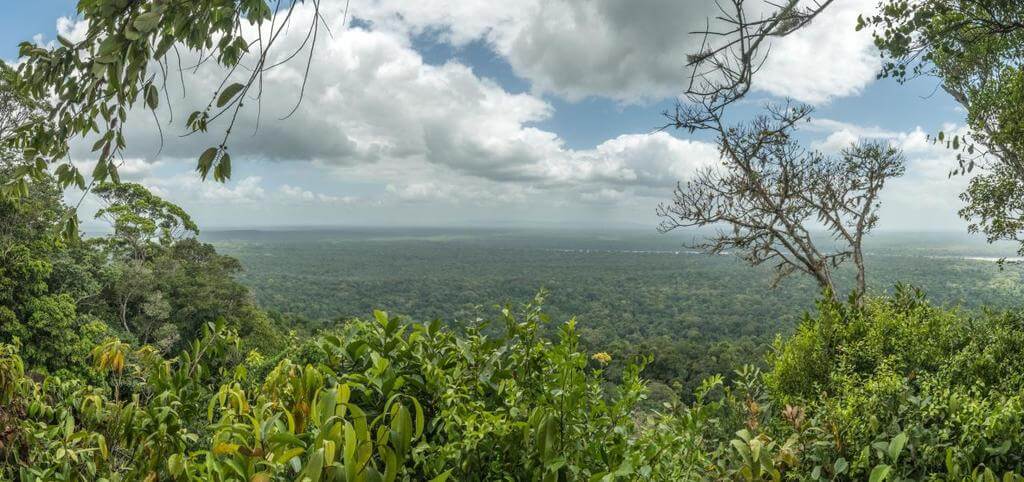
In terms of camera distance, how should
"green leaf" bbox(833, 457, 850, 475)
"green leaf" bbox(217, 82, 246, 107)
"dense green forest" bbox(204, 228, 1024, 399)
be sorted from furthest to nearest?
"dense green forest" bbox(204, 228, 1024, 399), "green leaf" bbox(833, 457, 850, 475), "green leaf" bbox(217, 82, 246, 107)

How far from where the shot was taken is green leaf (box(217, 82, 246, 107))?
112 cm

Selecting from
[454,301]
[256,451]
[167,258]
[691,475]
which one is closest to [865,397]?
[691,475]

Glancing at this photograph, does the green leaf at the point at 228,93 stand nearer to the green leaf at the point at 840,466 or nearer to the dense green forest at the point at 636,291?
the dense green forest at the point at 636,291

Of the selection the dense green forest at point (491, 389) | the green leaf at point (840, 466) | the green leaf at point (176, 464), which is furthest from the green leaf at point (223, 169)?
the green leaf at point (840, 466)

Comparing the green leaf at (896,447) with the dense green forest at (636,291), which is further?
the dense green forest at (636,291)

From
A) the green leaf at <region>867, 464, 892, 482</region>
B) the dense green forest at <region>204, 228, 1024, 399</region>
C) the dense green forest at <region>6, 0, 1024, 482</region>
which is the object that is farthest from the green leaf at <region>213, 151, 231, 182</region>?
the green leaf at <region>867, 464, 892, 482</region>

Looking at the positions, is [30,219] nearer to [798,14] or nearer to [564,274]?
[798,14]

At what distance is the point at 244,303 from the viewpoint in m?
20.6

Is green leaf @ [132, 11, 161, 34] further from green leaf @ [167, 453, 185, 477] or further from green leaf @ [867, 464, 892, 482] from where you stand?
green leaf @ [867, 464, 892, 482]

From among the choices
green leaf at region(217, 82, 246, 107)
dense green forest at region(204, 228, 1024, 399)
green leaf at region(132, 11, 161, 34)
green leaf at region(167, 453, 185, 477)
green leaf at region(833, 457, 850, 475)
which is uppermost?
green leaf at region(132, 11, 161, 34)

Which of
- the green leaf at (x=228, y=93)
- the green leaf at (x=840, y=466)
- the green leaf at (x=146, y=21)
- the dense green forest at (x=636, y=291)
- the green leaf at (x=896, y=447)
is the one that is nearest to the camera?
the green leaf at (x=146, y=21)

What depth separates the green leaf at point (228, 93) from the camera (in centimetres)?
112

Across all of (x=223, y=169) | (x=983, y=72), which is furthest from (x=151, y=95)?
(x=983, y=72)

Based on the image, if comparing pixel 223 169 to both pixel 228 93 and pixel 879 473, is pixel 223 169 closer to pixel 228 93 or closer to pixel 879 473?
pixel 228 93
